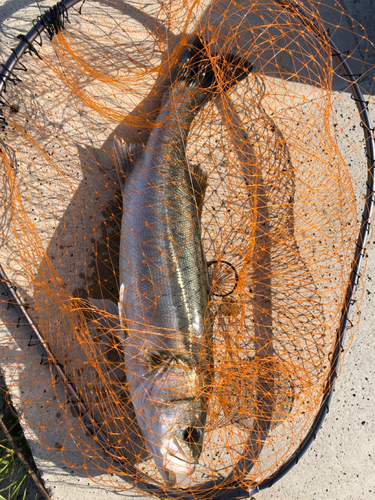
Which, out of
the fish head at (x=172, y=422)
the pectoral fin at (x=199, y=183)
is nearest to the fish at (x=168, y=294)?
the fish head at (x=172, y=422)

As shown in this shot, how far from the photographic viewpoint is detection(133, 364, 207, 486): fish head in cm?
226

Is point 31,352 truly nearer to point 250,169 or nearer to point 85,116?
point 85,116

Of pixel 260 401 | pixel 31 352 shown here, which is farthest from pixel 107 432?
pixel 260 401

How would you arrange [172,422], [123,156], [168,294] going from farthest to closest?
[123,156], [168,294], [172,422]

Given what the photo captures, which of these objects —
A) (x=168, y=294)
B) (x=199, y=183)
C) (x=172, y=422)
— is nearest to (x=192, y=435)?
(x=172, y=422)

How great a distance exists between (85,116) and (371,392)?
3.63 m

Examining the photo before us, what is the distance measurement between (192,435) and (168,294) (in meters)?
1.04

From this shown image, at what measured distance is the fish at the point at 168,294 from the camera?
7.60 feet

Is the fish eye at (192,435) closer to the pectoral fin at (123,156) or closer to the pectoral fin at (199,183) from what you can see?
the pectoral fin at (199,183)

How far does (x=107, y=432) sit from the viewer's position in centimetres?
260

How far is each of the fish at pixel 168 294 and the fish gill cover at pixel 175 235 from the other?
0.05ft

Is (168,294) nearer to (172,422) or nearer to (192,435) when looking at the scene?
(172,422)

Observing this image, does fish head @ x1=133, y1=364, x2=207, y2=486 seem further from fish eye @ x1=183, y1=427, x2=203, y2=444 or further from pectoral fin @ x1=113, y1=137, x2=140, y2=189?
pectoral fin @ x1=113, y1=137, x2=140, y2=189

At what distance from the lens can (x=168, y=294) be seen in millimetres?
2389
